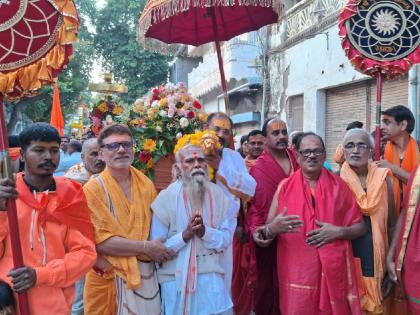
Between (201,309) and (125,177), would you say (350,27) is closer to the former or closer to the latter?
(125,177)

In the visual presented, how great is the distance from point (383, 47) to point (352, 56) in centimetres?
29

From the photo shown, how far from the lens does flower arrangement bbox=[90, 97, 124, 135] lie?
5516mm

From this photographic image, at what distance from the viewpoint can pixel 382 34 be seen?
4445 millimetres

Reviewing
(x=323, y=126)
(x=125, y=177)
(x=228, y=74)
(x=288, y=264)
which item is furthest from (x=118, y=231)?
(x=228, y=74)

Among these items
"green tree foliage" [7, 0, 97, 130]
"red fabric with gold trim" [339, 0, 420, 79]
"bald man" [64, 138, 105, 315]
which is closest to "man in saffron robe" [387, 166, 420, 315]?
"red fabric with gold trim" [339, 0, 420, 79]

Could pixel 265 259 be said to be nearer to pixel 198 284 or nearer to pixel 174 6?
pixel 198 284

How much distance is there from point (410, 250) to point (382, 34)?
6.92 ft

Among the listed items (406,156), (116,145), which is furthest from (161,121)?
(406,156)

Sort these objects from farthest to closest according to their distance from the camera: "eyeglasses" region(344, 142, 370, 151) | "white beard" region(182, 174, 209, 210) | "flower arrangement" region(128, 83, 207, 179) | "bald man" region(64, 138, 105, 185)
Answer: "bald man" region(64, 138, 105, 185) → "flower arrangement" region(128, 83, 207, 179) → "eyeglasses" region(344, 142, 370, 151) → "white beard" region(182, 174, 209, 210)

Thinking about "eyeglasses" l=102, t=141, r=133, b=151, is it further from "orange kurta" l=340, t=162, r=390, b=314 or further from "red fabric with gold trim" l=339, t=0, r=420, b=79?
"red fabric with gold trim" l=339, t=0, r=420, b=79

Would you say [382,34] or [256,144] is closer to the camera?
[382,34]

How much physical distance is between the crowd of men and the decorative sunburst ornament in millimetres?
1154

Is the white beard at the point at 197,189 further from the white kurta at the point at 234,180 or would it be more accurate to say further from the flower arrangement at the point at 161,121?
the flower arrangement at the point at 161,121

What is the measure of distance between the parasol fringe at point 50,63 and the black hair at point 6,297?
1.08m
